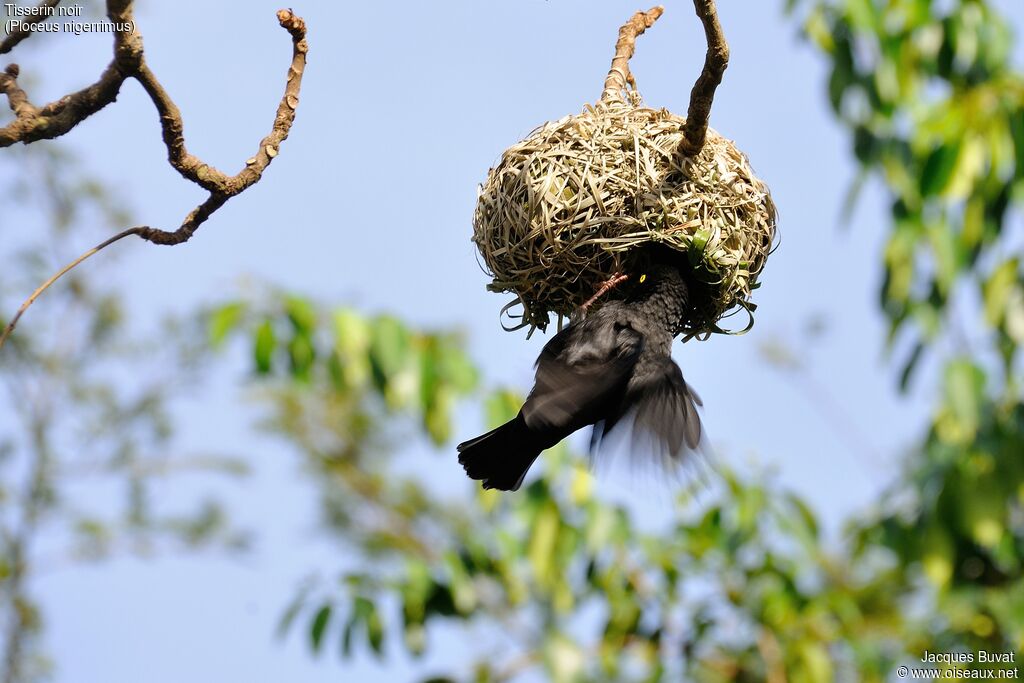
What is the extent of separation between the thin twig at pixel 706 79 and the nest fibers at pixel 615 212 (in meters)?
0.08

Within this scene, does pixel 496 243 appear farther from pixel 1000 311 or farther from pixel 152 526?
pixel 152 526

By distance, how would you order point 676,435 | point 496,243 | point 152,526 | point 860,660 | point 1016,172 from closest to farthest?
point 676,435
point 496,243
point 1016,172
point 860,660
point 152,526

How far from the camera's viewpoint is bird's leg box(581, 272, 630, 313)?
3.08 m

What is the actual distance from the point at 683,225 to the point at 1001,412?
114 inches

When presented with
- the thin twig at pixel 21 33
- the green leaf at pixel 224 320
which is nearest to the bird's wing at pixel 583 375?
the thin twig at pixel 21 33

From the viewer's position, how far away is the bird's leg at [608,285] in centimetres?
308

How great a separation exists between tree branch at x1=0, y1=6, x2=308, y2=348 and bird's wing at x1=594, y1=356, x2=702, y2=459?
1107 millimetres

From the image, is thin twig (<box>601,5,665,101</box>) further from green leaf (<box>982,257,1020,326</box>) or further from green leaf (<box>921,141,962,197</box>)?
green leaf (<box>982,257,1020,326</box>)

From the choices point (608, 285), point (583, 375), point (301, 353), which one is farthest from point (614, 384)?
point (301, 353)

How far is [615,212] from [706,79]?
0.42 meters

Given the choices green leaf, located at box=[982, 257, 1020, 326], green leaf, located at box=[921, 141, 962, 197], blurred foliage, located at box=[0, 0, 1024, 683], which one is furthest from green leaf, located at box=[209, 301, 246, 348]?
green leaf, located at box=[982, 257, 1020, 326]

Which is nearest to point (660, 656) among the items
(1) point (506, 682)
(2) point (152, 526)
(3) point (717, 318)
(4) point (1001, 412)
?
(1) point (506, 682)

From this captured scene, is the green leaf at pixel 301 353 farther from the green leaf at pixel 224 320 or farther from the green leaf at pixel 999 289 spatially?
the green leaf at pixel 999 289

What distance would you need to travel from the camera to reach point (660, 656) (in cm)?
546
